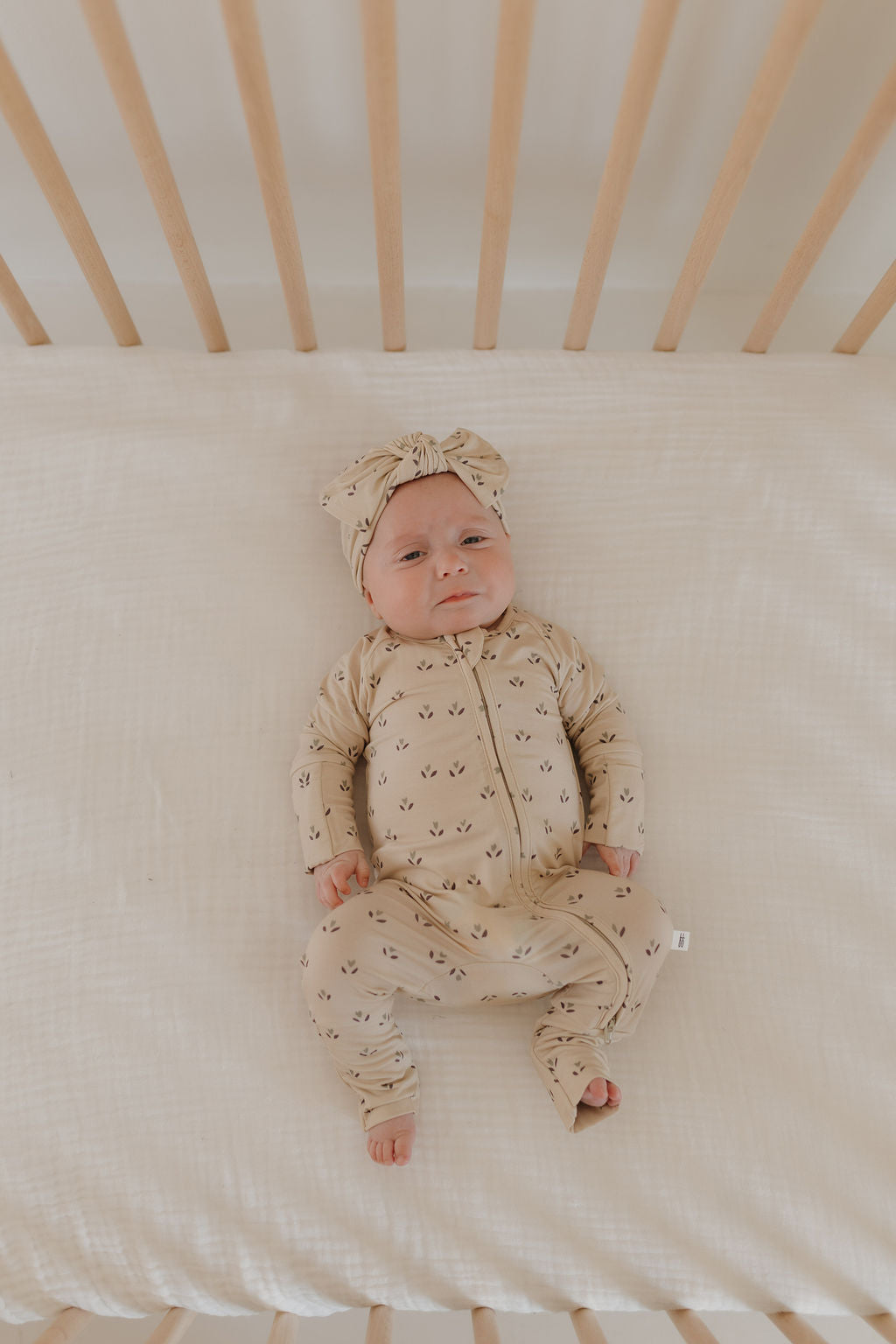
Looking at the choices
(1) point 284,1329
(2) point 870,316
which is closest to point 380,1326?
(1) point 284,1329

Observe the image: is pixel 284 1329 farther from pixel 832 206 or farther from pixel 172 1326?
pixel 832 206

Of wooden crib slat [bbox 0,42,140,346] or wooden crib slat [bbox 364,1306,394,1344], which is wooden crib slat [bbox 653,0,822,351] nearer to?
wooden crib slat [bbox 0,42,140,346]

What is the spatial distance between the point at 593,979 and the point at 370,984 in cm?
21

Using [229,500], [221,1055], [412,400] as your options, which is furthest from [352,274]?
[221,1055]

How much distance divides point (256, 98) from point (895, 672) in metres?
0.91

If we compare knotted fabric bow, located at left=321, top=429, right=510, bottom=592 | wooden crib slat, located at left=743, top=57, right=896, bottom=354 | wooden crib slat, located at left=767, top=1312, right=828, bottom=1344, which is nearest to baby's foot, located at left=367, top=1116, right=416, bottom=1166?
wooden crib slat, located at left=767, top=1312, right=828, bottom=1344

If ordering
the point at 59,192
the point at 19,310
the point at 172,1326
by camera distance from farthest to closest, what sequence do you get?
the point at 19,310
the point at 59,192
the point at 172,1326

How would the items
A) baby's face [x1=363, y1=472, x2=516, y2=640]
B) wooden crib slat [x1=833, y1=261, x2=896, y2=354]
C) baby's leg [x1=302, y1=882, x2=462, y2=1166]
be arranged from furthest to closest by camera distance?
wooden crib slat [x1=833, y1=261, x2=896, y2=354] → baby's face [x1=363, y1=472, x2=516, y2=640] → baby's leg [x1=302, y1=882, x2=462, y2=1166]

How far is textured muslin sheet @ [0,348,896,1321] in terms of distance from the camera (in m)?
0.96

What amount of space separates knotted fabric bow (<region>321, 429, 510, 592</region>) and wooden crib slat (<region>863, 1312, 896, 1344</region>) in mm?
868

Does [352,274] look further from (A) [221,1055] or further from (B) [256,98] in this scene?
(A) [221,1055]

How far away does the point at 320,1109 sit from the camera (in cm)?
99

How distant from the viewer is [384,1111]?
0.95m

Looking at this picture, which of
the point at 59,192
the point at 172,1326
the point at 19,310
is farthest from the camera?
the point at 19,310
